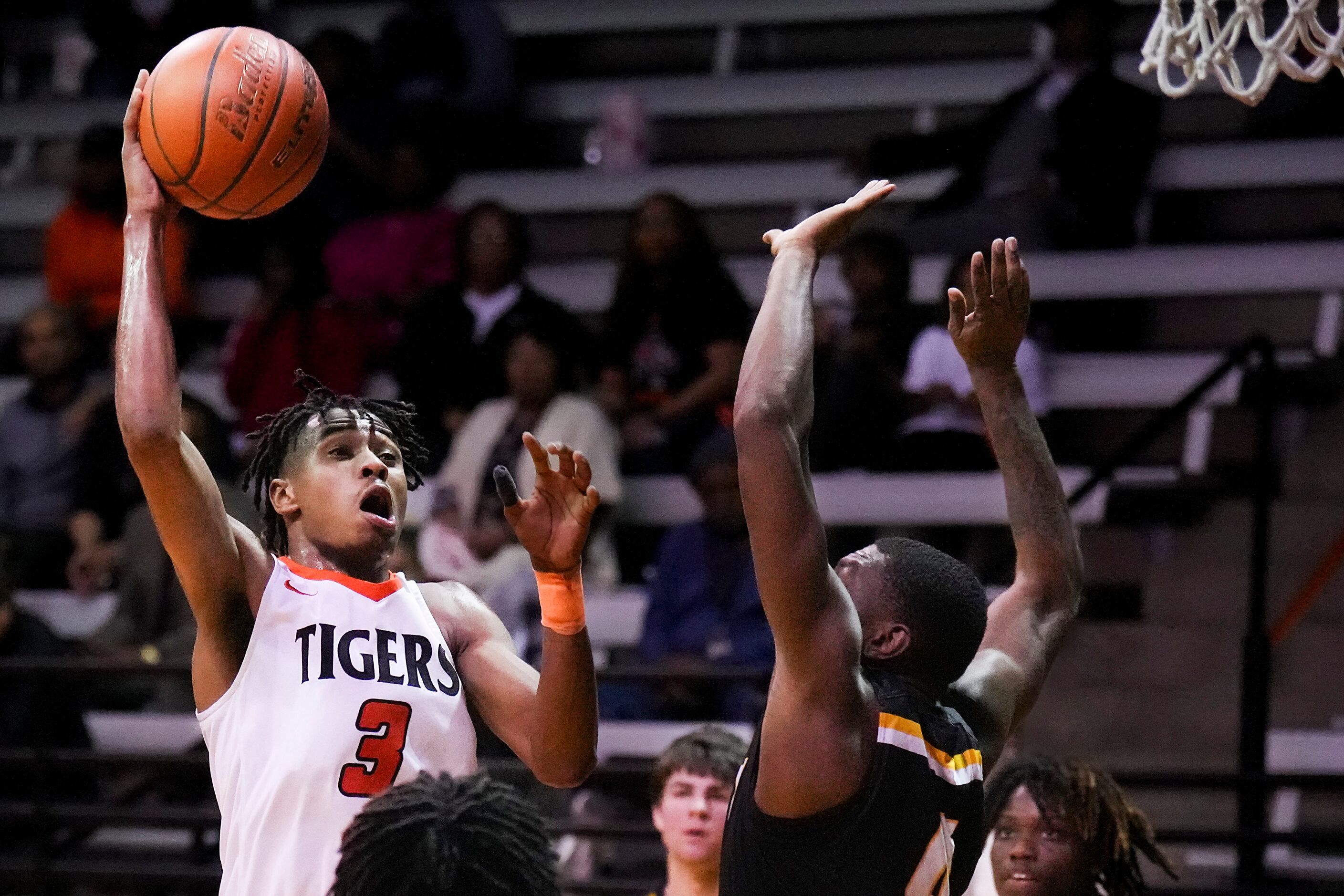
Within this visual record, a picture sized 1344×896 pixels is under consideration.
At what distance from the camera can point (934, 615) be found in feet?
9.89

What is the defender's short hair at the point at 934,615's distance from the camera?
3.02 m

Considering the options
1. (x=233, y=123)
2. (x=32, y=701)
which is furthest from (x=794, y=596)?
(x=32, y=701)

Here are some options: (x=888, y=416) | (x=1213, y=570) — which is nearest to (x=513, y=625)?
(x=888, y=416)

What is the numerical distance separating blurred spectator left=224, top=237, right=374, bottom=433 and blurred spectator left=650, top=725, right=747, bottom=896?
329 cm

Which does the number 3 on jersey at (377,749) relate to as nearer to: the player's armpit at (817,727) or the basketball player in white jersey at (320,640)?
the basketball player in white jersey at (320,640)

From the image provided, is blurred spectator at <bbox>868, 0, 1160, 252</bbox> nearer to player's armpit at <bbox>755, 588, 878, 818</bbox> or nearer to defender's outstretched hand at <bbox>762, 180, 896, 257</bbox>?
defender's outstretched hand at <bbox>762, 180, 896, 257</bbox>

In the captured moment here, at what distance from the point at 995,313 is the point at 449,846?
168 centimetres

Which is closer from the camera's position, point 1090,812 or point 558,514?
point 558,514

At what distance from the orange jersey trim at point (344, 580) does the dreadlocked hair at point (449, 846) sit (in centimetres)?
102

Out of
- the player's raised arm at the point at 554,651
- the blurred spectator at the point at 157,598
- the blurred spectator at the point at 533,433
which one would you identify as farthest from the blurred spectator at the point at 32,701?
the player's raised arm at the point at 554,651

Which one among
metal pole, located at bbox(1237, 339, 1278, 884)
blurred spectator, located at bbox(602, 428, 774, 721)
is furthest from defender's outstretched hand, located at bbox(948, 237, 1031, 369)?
blurred spectator, located at bbox(602, 428, 774, 721)

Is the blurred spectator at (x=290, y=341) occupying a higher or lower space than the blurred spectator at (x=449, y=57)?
lower

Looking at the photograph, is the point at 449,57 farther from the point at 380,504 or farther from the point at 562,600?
the point at 562,600

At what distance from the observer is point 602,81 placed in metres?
9.18
